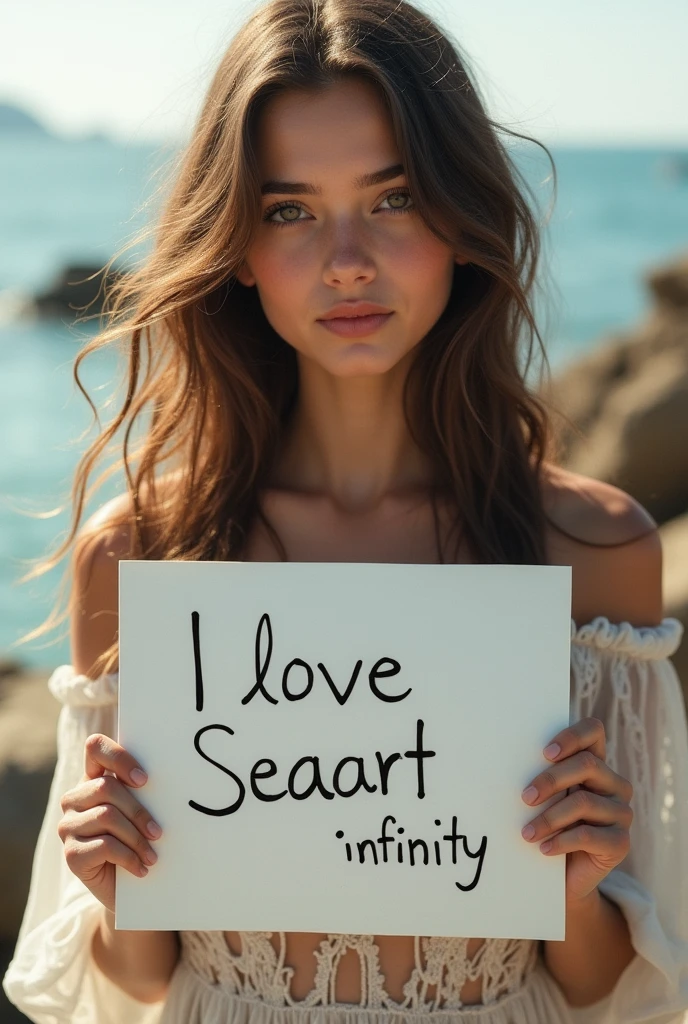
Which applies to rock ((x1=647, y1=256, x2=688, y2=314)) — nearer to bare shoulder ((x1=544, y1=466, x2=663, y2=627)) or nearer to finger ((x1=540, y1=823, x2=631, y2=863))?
bare shoulder ((x1=544, y1=466, x2=663, y2=627))

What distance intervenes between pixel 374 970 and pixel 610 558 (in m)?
0.67

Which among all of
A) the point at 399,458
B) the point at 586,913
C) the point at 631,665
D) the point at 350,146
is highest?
the point at 350,146

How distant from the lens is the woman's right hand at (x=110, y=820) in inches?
56.0

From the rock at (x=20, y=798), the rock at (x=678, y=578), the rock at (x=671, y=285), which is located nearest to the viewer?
the rock at (x=20, y=798)

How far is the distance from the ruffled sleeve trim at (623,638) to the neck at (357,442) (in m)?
0.34

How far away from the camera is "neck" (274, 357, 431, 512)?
184cm

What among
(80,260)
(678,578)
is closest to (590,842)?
(678,578)

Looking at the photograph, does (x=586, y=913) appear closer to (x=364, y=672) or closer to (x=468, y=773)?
(x=468, y=773)

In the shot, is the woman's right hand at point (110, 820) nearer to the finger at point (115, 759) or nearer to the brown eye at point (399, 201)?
the finger at point (115, 759)

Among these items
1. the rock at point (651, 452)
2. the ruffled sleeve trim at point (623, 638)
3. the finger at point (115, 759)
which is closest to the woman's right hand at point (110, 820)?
the finger at point (115, 759)

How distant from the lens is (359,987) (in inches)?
63.9

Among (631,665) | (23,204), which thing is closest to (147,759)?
(631,665)

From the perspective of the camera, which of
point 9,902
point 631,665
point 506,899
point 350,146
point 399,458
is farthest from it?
point 9,902

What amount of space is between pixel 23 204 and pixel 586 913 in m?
41.5
